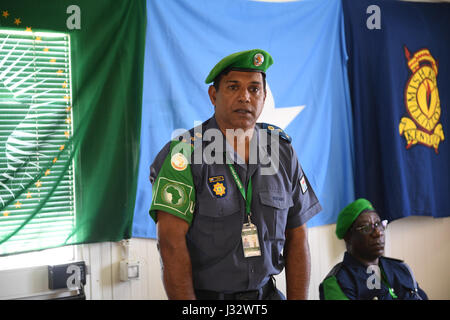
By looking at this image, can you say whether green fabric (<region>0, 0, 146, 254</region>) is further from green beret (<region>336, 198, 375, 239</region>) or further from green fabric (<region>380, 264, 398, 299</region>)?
green fabric (<region>380, 264, 398, 299</region>)

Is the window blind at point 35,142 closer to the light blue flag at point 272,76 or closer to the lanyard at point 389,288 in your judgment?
the light blue flag at point 272,76

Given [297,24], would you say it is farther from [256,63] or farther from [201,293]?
[201,293]

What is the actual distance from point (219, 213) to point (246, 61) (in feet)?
1.86

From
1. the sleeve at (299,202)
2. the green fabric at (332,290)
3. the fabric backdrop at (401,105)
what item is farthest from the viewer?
the fabric backdrop at (401,105)

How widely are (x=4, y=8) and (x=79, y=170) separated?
823mm

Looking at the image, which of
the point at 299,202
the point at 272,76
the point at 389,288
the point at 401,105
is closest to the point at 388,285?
the point at 389,288

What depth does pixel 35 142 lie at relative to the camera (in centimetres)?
219

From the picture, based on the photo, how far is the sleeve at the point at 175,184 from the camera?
157 centimetres

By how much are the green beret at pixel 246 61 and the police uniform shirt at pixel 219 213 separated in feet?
0.90

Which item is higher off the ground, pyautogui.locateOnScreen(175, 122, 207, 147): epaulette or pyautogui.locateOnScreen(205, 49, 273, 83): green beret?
pyautogui.locateOnScreen(205, 49, 273, 83): green beret

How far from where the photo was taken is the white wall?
237cm

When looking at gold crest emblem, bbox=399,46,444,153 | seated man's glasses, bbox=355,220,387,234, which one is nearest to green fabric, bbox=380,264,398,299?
seated man's glasses, bbox=355,220,387,234

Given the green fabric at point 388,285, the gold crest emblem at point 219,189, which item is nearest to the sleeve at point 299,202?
the gold crest emblem at point 219,189

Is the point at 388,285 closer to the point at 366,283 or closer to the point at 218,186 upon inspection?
the point at 366,283
